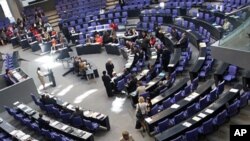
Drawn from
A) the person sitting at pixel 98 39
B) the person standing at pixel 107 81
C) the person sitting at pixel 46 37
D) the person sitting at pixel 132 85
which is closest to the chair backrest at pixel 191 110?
the person sitting at pixel 132 85

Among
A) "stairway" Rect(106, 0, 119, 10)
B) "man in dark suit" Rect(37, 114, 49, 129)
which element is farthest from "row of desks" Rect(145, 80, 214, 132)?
"stairway" Rect(106, 0, 119, 10)

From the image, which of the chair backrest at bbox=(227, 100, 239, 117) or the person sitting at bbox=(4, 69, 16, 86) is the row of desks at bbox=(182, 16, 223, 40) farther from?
the person sitting at bbox=(4, 69, 16, 86)

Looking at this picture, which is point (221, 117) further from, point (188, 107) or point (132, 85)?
point (132, 85)

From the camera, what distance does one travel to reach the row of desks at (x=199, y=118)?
10.9 metres

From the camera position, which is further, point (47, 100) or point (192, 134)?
point (47, 100)

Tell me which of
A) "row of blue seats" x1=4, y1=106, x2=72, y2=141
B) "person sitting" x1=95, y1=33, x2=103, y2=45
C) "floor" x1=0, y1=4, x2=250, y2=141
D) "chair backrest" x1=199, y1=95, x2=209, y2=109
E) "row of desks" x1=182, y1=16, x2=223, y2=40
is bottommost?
"floor" x1=0, y1=4, x2=250, y2=141

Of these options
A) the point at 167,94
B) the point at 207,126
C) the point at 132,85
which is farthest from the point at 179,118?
the point at 132,85

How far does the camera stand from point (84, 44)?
23.5 meters

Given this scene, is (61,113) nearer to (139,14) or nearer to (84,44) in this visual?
(84,44)

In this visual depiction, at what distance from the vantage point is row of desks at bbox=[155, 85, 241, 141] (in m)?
10.9

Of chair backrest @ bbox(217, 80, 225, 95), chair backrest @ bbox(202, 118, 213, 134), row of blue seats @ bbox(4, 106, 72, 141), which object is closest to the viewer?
chair backrest @ bbox(202, 118, 213, 134)

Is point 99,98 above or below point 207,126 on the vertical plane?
below

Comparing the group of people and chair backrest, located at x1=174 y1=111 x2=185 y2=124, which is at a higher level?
chair backrest, located at x1=174 y1=111 x2=185 y2=124

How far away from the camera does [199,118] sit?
446 inches
